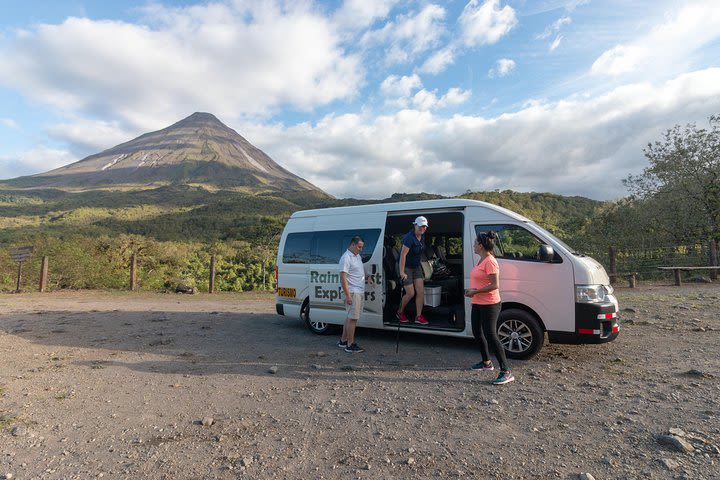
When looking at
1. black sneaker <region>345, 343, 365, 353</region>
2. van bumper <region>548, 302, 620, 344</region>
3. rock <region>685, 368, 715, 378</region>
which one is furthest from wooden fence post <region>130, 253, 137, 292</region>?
rock <region>685, 368, 715, 378</region>

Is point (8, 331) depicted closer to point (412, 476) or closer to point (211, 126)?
point (412, 476)

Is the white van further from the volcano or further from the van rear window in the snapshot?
the volcano

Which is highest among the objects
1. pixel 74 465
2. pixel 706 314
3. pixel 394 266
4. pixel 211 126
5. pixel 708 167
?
pixel 211 126

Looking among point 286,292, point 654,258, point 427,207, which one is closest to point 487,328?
point 427,207

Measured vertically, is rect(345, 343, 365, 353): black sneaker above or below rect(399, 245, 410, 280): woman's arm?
below

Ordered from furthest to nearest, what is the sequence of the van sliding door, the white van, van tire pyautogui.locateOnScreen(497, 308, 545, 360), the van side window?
1. the van sliding door
2. the van side window
3. van tire pyautogui.locateOnScreen(497, 308, 545, 360)
4. the white van

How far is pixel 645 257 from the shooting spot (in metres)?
15.4

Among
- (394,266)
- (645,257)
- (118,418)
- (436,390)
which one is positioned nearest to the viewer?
(118,418)

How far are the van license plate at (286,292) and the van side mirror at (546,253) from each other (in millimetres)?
4257

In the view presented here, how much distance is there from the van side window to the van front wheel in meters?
3.04

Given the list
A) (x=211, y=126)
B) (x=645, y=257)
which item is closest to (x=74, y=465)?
(x=645, y=257)

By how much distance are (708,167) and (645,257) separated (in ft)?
19.9

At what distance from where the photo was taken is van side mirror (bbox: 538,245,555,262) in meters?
5.20

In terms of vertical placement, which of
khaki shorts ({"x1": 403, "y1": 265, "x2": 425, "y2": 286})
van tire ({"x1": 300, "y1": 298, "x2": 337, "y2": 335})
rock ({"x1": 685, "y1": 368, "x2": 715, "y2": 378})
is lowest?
rock ({"x1": 685, "y1": 368, "x2": 715, "y2": 378})
